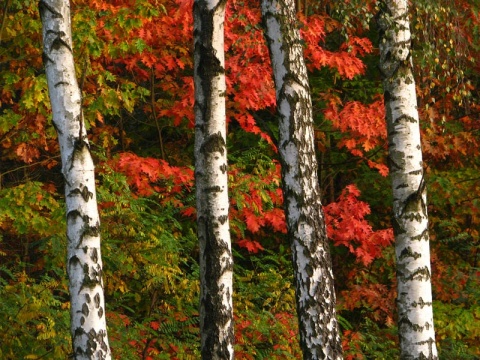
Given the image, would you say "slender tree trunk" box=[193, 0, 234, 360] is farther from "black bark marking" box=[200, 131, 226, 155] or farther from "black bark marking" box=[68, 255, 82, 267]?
"black bark marking" box=[68, 255, 82, 267]

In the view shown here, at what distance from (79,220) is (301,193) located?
1.81 m

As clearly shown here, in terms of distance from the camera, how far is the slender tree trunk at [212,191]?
6609mm

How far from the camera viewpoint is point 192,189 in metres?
9.67

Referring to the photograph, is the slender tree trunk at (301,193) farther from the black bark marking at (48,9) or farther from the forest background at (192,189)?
the black bark marking at (48,9)

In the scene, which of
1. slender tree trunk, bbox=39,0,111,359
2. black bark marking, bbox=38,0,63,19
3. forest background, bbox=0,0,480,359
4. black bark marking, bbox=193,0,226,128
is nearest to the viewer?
slender tree trunk, bbox=39,0,111,359

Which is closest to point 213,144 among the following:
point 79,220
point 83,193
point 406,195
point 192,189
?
point 83,193

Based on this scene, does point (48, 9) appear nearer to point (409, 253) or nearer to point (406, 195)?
Answer: point (406, 195)

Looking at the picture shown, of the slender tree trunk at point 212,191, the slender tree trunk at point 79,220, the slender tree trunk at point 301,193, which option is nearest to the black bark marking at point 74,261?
the slender tree trunk at point 79,220

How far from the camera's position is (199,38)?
6859mm

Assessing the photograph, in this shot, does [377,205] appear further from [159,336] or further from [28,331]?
[28,331]

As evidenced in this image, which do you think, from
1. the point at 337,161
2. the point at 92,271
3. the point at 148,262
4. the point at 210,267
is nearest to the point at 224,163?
the point at 210,267

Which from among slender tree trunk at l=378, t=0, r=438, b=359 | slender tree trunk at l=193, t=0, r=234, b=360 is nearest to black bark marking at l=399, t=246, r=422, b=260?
slender tree trunk at l=378, t=0, r=438, b=359

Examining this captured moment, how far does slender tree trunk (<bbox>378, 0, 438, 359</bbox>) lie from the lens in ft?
22.4

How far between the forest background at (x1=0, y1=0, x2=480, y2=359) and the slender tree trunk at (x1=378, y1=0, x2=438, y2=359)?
0.76ft
